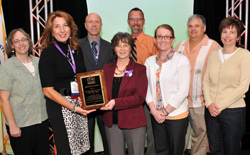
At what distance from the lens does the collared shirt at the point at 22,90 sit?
2.39m

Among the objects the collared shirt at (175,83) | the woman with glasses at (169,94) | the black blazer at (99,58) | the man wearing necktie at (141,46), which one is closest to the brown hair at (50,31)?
the black blazer at (99,58)

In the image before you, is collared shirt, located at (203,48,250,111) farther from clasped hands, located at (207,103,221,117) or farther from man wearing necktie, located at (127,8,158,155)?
man wearing necktie, located at (127,8,158,155)

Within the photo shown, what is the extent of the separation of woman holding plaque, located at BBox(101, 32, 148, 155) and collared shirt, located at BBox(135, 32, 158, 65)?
3.54 feet

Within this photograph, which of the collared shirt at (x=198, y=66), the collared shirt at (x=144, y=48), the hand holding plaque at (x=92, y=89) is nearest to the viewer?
the hand holding plaque at (x=92, y=89)

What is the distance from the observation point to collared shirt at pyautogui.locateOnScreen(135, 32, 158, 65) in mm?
3480

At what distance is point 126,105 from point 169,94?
0.57 metres

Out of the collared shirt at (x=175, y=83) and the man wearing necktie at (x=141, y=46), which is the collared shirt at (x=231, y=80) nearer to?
the collared shirt at (x=175, y=83)

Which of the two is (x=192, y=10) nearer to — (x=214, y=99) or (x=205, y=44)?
(x=205, y=44)

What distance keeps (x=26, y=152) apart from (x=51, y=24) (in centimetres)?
150

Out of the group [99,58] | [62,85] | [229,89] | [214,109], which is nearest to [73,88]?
[62,85]

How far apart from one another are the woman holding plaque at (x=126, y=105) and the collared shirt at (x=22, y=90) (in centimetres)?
87

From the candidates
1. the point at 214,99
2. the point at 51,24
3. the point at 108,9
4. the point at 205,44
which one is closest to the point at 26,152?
the point at 51,24

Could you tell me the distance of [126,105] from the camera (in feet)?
7.36

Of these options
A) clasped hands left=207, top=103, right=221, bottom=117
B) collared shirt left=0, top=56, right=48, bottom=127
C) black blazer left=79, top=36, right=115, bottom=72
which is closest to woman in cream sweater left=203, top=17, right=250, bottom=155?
clasped hands left=207, top=103, right=221, bottom=117
